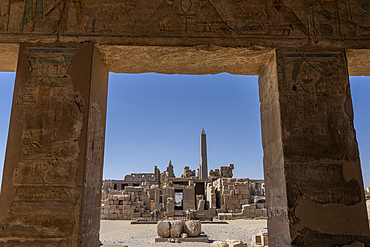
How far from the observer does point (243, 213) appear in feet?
63.2

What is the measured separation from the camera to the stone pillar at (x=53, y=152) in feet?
9.47

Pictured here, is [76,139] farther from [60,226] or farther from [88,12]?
[88,12]

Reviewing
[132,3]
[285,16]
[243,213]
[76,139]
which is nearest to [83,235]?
[76,139]

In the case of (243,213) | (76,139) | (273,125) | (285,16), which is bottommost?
(243,213)

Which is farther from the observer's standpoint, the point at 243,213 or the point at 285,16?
the point at 243,213

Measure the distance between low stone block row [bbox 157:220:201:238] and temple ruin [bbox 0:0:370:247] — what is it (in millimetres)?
8153

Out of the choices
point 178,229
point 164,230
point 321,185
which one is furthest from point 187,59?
point 178,229

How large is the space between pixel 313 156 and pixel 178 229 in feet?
29.4

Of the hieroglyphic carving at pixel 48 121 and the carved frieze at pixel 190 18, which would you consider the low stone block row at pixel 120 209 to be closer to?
the hieroglyphic carving at pixel 48 121

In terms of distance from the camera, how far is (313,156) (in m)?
3.16

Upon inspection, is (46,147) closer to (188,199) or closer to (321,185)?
(321,185)

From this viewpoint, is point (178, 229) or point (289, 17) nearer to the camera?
point (289, 17)

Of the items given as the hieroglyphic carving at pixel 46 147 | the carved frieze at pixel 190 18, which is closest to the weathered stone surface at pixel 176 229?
the hieroglyphic carving at pixel 46 147

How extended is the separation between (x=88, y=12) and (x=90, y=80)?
80 centimetres
